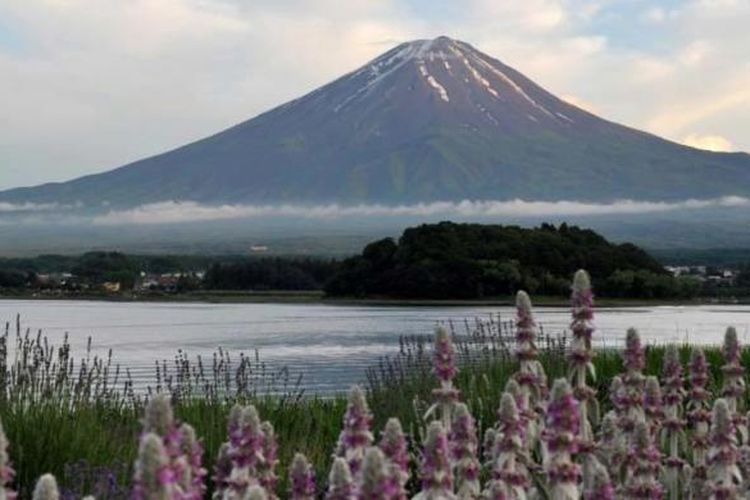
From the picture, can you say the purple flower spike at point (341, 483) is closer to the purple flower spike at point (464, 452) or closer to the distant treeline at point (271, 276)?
the purple flower spike at point (464, 452)

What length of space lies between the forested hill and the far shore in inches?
19.2

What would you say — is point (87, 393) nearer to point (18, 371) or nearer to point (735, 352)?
point (18, 371)

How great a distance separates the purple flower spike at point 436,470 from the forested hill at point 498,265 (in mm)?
60380

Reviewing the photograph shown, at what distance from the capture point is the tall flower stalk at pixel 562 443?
3992 millimetres

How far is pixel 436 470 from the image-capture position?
152 inches

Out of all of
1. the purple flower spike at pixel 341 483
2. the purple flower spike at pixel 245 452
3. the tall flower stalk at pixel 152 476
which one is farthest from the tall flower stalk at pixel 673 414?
the tall flower stalk at pixel 152 476

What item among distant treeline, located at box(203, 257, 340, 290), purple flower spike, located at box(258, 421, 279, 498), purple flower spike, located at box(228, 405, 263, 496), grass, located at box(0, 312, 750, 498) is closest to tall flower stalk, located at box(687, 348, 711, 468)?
purple flower spike, located at box(258, 421, 279, 498)

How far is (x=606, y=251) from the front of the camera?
72375 millimetres

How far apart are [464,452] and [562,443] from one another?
1.91 feet

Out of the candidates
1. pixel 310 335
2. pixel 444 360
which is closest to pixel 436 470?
pixel 444 360

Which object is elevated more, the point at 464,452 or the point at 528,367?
the point at 528,367

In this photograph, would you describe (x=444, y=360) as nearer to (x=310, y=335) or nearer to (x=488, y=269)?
(x=310, y=335)

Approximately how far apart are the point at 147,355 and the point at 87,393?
2260 centimetres

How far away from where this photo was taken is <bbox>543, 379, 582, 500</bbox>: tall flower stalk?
3.99 metres
